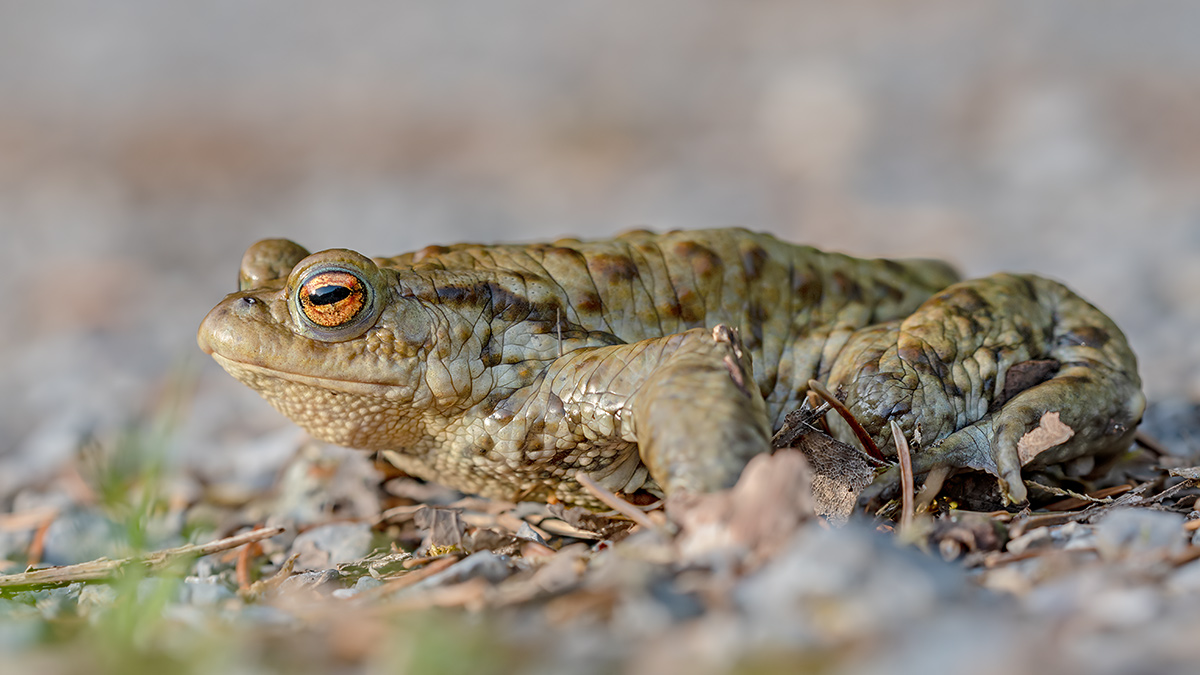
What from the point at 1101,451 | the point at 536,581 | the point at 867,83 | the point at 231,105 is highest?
the point at 231,105

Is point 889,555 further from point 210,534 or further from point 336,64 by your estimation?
point 336,64

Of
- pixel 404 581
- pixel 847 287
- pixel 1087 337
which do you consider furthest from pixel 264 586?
pixel 1087 337

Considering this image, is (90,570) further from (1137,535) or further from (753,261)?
(1137,535)

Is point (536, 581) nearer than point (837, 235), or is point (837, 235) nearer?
point (536, 581)

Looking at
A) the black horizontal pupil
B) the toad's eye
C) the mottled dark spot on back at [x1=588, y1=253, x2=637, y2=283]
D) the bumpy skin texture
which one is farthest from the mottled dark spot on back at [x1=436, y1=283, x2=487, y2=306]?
the mottled dark spot on back at [x1=588, y1=253, x2=637, y2=283]

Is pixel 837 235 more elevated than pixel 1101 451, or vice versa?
pixel 837 235

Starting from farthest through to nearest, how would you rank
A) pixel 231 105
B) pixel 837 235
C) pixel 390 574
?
pixel 231 105, pixel 837 235, pixel 390 574

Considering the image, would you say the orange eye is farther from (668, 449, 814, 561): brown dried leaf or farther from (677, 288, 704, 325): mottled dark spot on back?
(668, 449, 814, 561): brown dried leaf

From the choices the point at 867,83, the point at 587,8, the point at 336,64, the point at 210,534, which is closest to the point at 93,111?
the point at 336,64

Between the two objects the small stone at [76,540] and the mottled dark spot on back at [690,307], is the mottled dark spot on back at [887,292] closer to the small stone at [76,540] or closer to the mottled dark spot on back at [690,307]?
the mottled dark spot on back at [690,307]
